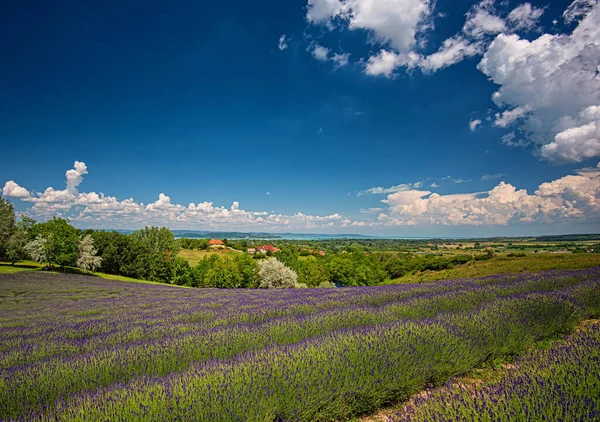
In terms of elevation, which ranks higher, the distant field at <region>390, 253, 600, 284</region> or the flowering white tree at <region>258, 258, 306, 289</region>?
the distant field at <region>390, 253, 600, 284</region>

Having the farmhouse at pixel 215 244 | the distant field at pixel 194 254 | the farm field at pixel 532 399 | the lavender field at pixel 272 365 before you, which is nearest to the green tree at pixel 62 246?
the distant field at pixel 194 254

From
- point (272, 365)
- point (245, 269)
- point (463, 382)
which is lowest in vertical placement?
point (245, 269)

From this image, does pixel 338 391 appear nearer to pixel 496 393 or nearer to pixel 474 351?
pixel 496 393

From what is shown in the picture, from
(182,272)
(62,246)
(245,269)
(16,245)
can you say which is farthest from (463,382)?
(182,272)

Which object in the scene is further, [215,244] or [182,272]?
[215,244]

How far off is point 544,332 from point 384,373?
3.07 metres

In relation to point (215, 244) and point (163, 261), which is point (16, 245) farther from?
point (215, 244)

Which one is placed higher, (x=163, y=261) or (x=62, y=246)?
(x=62, y=246)

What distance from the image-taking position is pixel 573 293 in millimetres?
5664

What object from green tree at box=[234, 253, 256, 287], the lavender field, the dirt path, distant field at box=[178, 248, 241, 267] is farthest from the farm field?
distant field at box=[178, 248, 241, 267]

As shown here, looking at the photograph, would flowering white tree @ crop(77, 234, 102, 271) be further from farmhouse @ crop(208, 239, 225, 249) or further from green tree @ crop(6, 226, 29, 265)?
farmhouse @ crop(208, 239, 225, 249)

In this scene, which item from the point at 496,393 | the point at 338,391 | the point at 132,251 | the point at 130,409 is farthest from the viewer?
the point at 132,251

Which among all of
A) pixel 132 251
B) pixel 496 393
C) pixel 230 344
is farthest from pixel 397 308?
pixel 132 251

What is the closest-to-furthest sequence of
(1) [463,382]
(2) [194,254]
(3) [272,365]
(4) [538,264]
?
(3) [272,365] → (1) [463,382] → (4) [538,264] → (2) [194,254]
